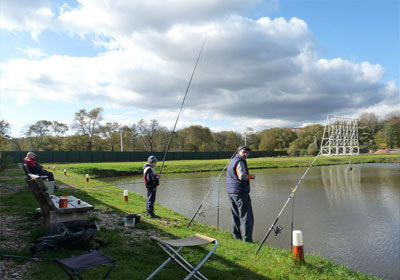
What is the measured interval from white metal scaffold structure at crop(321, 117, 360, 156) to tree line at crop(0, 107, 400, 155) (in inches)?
156

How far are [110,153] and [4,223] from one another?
5153 centimetres

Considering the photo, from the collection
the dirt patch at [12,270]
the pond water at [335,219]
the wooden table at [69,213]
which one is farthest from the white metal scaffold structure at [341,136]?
the dirt patch at [12,270]

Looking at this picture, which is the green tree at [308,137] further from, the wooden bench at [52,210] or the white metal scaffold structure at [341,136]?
the wooden bench at [52,210]

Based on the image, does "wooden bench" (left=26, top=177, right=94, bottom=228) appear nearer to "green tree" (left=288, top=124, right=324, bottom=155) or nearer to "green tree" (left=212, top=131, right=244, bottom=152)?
"green tree" (left=212, top=131, right=244, bottom=152)

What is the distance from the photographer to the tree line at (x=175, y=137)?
197 feet

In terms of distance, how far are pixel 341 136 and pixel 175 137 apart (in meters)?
45.4

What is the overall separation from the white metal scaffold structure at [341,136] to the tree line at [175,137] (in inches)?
156

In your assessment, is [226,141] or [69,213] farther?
[226,141]

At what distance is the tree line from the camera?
60188mm

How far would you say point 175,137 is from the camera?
7419 centimetres

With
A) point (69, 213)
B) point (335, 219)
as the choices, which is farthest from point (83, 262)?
point (335, 219)

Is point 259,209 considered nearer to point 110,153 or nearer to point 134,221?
point 134,221

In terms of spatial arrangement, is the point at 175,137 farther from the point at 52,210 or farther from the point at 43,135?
the point at 52,210

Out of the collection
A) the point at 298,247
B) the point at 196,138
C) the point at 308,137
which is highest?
the point at 308,137
